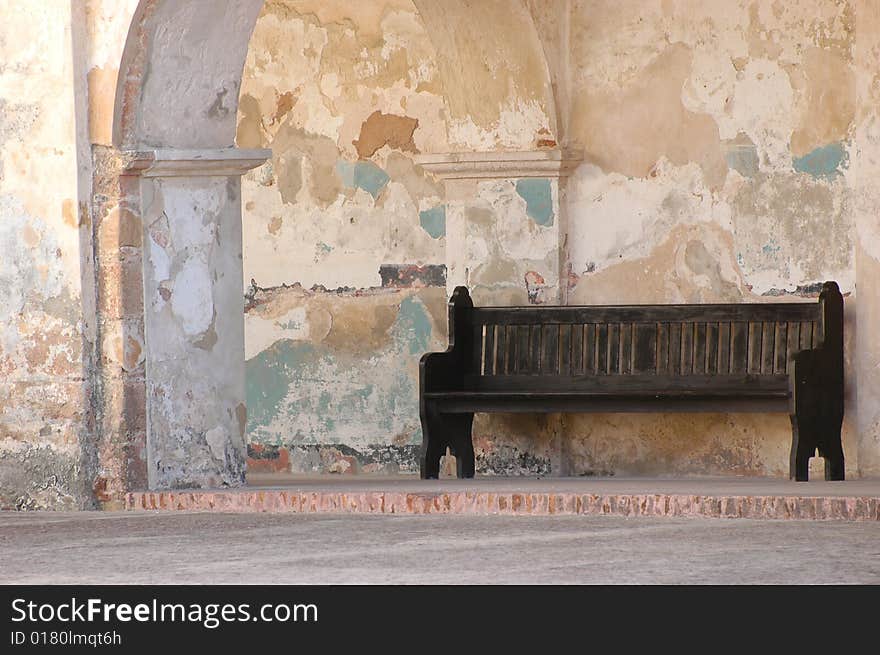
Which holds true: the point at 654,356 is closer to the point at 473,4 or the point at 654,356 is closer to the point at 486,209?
the point at 486,209

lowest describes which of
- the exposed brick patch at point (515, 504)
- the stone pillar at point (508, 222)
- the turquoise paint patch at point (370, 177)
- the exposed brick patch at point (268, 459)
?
the exposed brick patch at point (268, 459)

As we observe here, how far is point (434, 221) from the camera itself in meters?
11.2

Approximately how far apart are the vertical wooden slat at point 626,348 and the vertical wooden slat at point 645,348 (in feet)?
0.07

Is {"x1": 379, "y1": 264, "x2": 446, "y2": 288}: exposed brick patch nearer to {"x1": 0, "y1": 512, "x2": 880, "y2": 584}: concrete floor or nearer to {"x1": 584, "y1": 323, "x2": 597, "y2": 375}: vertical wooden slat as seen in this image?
{"x1": 584, "y1": 323, "x2": 597, "y2": 375}: vertical wooden slat

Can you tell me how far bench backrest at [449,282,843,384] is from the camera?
9828mm

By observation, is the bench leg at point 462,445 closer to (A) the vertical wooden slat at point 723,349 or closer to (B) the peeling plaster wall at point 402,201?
(B) the peeling plaster wall at point 402,201

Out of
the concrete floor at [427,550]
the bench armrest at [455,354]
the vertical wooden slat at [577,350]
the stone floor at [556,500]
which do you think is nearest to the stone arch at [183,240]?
the stone floor at [556,500]

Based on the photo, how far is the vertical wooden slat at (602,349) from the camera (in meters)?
10.2

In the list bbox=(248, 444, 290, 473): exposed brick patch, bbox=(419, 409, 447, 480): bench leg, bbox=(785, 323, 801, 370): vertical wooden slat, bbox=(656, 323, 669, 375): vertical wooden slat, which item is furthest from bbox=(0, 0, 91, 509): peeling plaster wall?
bbox=(785, 323, 801, 370): vertical wooden slat

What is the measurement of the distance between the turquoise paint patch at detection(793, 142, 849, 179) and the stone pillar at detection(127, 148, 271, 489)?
2.78m

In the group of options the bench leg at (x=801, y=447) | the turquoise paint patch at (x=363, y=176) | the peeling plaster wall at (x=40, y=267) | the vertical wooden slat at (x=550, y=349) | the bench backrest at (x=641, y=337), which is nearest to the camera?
the peeling plaster wall at (x=40, y=267)

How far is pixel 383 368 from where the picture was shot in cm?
1134

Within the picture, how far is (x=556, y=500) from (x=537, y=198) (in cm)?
298

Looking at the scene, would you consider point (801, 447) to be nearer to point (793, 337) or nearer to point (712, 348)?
point (793, 337)
